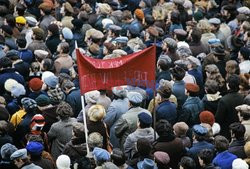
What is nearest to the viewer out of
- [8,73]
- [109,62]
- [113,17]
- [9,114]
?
[109,62]

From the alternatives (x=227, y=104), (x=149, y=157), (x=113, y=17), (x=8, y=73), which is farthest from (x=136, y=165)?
(x=113, y=17)

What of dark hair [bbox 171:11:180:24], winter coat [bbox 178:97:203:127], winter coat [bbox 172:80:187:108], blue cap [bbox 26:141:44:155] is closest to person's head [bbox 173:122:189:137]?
winter coat [bbox 178:97:203:127]

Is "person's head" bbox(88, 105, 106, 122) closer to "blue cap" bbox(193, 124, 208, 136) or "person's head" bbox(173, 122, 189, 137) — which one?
"person's head" bbox(173, 122, 189, 137)

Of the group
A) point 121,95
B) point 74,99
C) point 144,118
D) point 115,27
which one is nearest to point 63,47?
point 115,27

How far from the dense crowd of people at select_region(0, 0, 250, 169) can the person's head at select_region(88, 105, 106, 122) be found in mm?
21

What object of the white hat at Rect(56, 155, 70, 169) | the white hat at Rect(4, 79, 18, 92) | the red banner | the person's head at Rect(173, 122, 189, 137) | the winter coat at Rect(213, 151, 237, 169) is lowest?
the winter coat at Rect(213, 151, 237, 169)

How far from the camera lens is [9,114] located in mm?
12945

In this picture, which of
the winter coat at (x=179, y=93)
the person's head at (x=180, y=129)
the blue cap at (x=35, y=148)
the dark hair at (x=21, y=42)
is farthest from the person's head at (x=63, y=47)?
the blue cap at (x=35, y=148)

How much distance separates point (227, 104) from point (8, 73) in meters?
3.92

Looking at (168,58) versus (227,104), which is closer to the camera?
(227,104)

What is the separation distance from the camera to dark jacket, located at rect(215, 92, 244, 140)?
13336mm

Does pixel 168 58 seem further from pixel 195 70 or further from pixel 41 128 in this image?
pixel 41 128

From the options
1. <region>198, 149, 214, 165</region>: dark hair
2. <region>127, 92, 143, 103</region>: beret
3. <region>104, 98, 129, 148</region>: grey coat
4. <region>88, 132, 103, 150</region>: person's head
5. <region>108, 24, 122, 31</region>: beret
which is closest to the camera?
<region>198, 149, 214, 165</region>: dark hair

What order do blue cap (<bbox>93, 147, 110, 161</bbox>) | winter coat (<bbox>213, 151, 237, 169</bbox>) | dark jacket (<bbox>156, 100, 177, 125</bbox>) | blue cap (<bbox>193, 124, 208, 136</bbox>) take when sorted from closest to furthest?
blue cap (<bbox>93, 147, 110, 161</bbox>) → winter coat (<bbox>213, 151, 237, 169</bbox>) → blue cap (<bbox>193, 124, 208, 136</bbox>) → dark jacket (<bbox>156, 100, 177, 125</bbox>)
